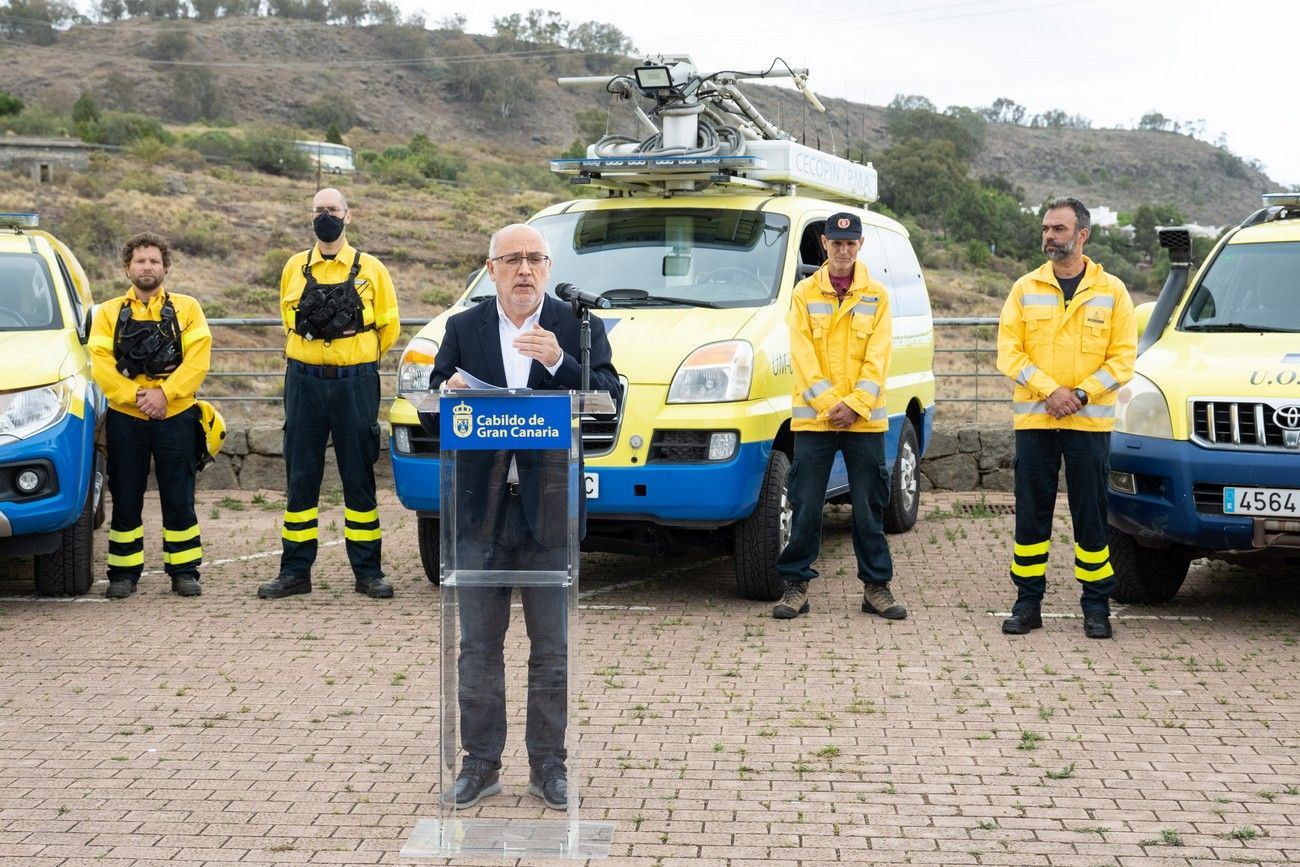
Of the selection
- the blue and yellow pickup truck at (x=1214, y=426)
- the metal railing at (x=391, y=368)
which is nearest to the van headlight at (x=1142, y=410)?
Result: the blue and yellow pickup truck at (x=1214, y=426)

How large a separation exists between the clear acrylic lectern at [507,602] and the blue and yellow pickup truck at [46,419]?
414 centimetres

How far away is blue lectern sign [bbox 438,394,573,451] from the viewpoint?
4.84 m

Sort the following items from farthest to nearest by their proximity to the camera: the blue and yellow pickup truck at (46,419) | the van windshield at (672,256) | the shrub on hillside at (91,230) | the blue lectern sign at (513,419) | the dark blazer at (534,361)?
the shrub on hillside at (91,230)
the van windshield at (672,256)
the blue and yellow pickup truck at (46,419)
the dark blazer at (534,361)
the blue lectern sign at (513,419)

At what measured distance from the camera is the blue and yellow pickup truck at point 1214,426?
7555 millimetres

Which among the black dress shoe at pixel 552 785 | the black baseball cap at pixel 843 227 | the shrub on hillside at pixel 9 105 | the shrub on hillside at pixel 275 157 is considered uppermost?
the shrub on hillside at pixel 9 105

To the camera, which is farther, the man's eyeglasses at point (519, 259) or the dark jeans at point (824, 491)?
the dark jeans at point (824, 491)

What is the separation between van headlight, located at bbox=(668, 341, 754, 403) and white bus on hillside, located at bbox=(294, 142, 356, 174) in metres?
57.9

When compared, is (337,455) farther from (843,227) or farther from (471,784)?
(471,784)

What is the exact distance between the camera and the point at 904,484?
36.3 ft

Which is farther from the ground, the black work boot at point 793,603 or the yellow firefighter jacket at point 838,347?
the yellow firefighter jacket at point 838,347

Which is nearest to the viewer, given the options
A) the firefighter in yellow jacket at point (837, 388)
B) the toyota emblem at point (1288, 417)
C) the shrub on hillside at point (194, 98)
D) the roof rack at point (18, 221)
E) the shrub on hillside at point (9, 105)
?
the toyota emblem at point (1288, 417)

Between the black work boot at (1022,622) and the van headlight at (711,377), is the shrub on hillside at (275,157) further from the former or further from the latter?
the black work boot at (1022,622)

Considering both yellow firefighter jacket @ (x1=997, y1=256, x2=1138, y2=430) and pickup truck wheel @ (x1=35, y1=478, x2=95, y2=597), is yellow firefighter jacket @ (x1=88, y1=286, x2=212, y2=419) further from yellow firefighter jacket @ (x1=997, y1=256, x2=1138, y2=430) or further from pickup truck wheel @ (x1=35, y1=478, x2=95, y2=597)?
yellow firefighter jacket @ (x1=997, y1=256, x2=1138, y2=430)

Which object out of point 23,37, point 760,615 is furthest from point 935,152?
point 23,37
